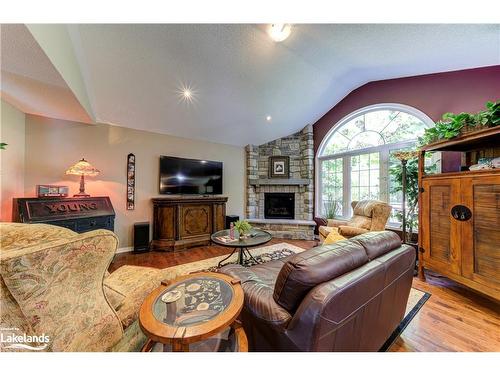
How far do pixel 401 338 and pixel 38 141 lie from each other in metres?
4.95

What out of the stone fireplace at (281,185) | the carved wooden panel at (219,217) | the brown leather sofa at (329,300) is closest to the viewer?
the brown leather sofa at (329,300)

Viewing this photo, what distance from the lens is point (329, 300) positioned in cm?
79

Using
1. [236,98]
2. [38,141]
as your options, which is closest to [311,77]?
[236,98]

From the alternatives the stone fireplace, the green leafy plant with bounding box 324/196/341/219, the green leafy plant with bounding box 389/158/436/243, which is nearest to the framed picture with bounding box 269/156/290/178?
the stone fireplace

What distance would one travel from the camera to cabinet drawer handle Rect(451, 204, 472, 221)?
1892mm

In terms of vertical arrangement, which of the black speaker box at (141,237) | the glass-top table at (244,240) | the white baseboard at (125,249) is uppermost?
the glass-top table at (244,240)

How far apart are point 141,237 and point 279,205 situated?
321 centimetres

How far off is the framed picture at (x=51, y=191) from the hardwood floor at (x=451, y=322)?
4228mm

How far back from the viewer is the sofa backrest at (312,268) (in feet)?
2.90

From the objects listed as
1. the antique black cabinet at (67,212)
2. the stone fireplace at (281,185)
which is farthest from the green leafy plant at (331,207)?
the antique black cabinet at (67,212)

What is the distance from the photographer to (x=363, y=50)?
2.44 m

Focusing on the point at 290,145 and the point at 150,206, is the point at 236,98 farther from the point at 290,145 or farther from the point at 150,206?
the point at 150,206

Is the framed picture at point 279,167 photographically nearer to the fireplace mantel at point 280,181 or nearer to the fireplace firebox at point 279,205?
the fireplace mantel at point 280,181

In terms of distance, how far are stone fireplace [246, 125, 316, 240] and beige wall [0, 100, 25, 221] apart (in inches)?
155
